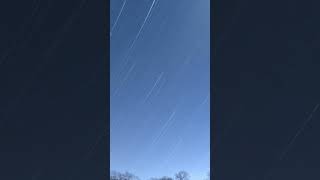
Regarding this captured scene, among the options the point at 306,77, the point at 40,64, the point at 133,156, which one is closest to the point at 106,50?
the point at 40,64

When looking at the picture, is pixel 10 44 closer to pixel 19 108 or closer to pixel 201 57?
pixel 19 108

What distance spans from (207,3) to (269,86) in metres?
0.61

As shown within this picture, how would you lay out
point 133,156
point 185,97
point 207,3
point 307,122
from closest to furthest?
point 307,122 → point 207,3 → point 133,156 → point 185,97

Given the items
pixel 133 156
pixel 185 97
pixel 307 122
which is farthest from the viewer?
pixel 185 97

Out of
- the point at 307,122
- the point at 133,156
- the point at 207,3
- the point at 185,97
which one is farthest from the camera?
the point at 185,97

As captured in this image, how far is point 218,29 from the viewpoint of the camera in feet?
6.86

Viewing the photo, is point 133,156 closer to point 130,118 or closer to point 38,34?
point 130,118

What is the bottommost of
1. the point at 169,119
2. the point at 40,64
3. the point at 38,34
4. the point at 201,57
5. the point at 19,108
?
the point at 19,108

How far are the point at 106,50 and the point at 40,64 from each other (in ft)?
1.24

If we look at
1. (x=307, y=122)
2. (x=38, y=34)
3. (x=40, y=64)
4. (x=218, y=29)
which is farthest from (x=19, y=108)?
(x=307, y=122)

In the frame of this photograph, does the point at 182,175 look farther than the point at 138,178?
No

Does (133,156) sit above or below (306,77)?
above

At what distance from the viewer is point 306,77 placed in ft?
6.73

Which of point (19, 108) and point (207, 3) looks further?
point (207, 3)
